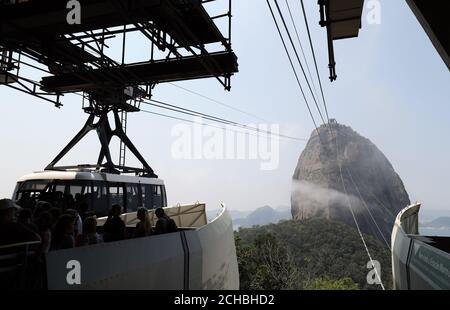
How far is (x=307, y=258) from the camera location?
66.2 metres

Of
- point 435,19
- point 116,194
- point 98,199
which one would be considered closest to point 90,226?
point 435,19

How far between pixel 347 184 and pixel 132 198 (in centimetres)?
10538

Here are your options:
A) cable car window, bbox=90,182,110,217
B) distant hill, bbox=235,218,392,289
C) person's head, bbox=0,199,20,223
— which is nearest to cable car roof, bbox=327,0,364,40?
person's head, bbox=0,199,20,223

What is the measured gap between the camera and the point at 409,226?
12031 millimetres

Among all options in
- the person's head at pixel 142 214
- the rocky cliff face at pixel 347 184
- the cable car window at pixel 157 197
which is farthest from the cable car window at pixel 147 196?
the rocky cliff face at pixel 347 184

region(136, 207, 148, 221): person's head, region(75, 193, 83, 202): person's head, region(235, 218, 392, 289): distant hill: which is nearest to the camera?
region(136, 207, 148, 221): person's head

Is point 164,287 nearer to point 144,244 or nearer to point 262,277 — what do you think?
point 144,244

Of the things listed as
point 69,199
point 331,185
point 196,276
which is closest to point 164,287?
point 196,276

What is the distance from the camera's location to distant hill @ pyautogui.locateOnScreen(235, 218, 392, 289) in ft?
157

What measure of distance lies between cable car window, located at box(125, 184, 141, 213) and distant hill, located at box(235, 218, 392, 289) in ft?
119

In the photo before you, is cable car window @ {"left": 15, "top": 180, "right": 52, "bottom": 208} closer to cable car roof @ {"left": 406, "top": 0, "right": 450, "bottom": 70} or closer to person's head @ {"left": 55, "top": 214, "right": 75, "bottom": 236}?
person's head @ {"left": 55, "top": 214, "right": 75, "bottom": 236}

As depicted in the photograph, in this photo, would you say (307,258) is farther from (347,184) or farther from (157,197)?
(157,197)

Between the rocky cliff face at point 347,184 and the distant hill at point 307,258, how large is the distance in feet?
70.8

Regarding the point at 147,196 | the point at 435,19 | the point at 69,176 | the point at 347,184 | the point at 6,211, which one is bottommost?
the point at 347,184
